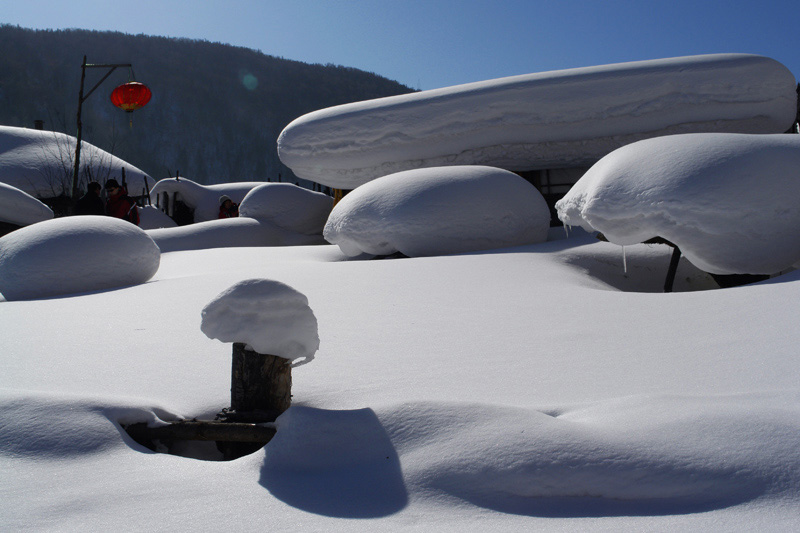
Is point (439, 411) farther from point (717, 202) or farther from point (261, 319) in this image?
point (717, 202)

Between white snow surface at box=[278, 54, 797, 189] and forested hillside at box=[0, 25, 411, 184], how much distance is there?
86.6 ft

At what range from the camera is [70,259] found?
159 inches

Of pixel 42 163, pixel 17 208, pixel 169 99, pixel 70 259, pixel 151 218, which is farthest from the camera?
pixel 169 99

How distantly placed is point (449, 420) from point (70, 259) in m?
3.47

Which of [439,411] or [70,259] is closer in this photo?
[439,411]

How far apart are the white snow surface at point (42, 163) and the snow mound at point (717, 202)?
12019mm

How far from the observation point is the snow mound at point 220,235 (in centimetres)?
696

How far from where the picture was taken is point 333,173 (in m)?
7.13

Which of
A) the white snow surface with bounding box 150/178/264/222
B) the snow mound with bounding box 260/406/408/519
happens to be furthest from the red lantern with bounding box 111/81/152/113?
the snow mound with bounding box 260/406/408/519

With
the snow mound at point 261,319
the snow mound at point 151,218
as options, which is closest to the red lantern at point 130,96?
the snow mound at point 151,218

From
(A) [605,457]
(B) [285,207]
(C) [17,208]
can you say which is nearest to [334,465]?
(A) [605,457]

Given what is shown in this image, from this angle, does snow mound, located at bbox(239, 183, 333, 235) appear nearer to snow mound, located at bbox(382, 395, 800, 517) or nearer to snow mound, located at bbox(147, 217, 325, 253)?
snow mound, located at bbox(147, 217, 325, 253)

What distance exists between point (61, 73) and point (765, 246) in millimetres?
38359

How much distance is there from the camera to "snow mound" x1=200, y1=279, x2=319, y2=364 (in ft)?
5.49
